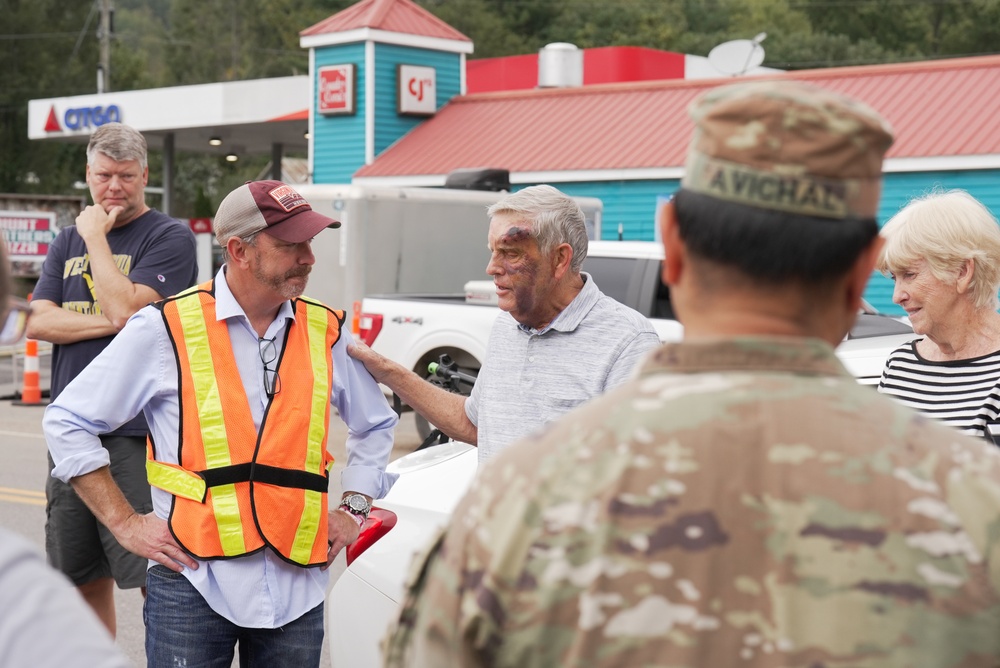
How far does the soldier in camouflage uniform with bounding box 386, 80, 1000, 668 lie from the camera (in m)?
1.44

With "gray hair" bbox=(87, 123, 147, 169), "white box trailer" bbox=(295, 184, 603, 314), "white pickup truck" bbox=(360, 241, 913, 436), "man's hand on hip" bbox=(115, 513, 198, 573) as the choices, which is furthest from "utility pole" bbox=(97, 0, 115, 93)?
"man's hand on hip" bbox=(115, 513, 198, 573)

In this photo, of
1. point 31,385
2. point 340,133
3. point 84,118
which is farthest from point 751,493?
point 84,118

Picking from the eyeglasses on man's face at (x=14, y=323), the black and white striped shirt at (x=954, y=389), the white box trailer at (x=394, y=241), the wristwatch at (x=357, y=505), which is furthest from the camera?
the white box trailer at (x=394, y=241)

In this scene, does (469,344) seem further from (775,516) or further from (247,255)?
(775,516)

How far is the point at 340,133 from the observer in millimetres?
24062

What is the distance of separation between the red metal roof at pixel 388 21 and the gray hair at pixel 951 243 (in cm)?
2040

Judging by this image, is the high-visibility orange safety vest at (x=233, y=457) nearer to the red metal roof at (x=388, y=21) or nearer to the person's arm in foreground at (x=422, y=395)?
the person's arm in foreground at (x=422, y=395)

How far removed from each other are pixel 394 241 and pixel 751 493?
13.1 meters

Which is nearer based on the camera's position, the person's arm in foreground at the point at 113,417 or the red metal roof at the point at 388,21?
the person's arm in foreground at the point at 113,417

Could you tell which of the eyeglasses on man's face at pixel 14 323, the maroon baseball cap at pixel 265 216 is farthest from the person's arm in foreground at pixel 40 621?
the maroon baseball cap at pixel 265 216

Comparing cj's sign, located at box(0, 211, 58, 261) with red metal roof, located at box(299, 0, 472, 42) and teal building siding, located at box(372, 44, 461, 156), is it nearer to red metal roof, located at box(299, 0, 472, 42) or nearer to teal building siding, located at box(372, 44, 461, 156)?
teal building siding, located at box(372, 44, 461, 156)

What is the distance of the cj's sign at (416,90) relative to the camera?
23.5 meters

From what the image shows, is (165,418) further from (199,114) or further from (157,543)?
(199,114)

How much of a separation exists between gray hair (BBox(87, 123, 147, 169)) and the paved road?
2.54 meters
